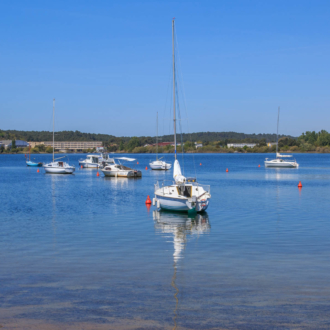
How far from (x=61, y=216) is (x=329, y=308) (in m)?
22.7

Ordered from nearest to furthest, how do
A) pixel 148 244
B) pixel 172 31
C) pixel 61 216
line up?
pixel 148 244, pixel 61 216, pixel 172 31

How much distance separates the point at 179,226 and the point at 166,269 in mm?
10991

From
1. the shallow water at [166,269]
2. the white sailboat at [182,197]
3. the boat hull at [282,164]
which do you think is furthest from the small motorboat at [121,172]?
the boat hull at [282,164]

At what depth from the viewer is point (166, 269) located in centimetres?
1579

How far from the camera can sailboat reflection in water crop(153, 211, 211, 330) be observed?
20.5m

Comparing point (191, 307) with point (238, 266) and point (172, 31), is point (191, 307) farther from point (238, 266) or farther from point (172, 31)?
point (172, 31)

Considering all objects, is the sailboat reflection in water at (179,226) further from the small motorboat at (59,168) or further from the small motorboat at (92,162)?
the small motorboat at (92,162)

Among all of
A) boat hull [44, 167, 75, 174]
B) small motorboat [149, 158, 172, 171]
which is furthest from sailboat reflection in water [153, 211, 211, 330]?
small motorboat [149, 158, 172, 171]

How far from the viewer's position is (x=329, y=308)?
11.3 m

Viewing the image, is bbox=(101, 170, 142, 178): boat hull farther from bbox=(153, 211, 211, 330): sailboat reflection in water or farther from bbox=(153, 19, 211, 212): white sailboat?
bbox=(153, 211, 211, 330): sailboat reflection in water

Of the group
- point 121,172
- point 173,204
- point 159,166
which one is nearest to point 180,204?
point 173,204

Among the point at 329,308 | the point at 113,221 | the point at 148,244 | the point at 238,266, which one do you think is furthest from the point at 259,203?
the point at 329,308

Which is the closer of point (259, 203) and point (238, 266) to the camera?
point (238, 266)

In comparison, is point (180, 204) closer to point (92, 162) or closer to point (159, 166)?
point (159, 166)
